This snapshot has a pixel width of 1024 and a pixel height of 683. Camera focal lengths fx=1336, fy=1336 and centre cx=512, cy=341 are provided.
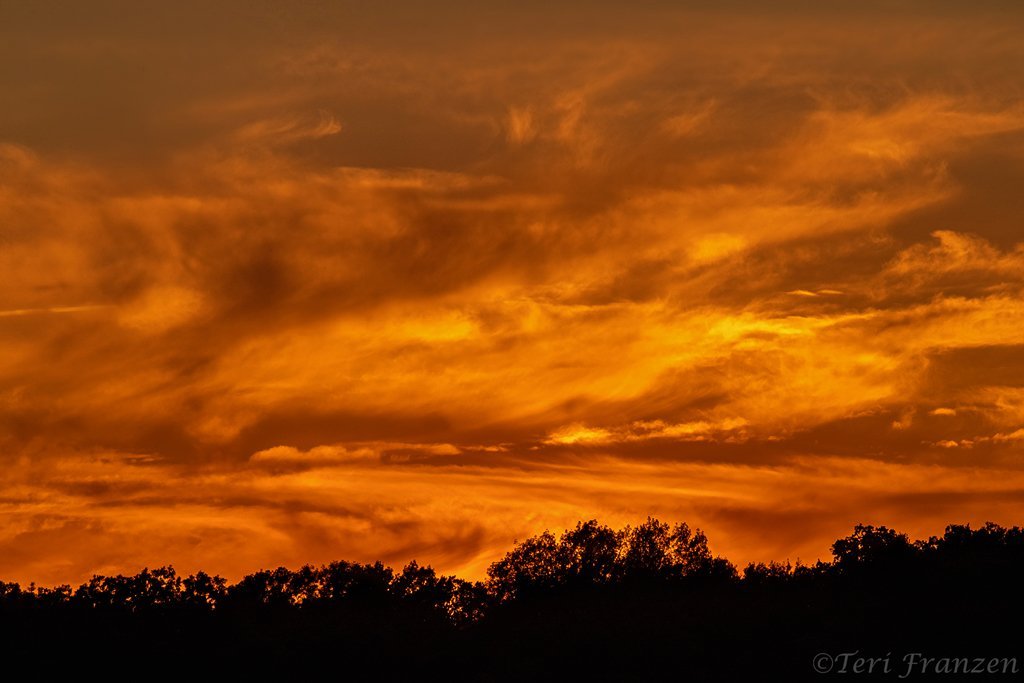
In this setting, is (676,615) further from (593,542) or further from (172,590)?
(172,590)

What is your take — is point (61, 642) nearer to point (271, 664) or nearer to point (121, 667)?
point (121, 667)

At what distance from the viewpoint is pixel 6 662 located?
82.3m

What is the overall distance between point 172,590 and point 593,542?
32840 millimetres

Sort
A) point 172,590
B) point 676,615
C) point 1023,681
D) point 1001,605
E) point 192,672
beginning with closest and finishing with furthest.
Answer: point 1023,681 → point 1001,605 → point 676,615 → point 192,672 → point 172,590

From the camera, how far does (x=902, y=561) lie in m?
88.1

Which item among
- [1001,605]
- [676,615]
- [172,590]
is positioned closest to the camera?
[1001,605]

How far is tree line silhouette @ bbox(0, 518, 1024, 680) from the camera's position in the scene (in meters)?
77.1

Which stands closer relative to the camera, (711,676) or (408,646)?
(711,676)

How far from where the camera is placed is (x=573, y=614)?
86.4 m

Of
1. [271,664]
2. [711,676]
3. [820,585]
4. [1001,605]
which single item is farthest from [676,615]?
[271,664]

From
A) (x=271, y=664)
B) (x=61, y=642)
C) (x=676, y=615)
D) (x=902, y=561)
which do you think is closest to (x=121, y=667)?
(x=61, y=642)

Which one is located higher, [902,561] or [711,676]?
[902,561]

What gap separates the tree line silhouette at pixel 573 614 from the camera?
253 feet

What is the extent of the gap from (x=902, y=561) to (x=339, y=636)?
37.2 meters
